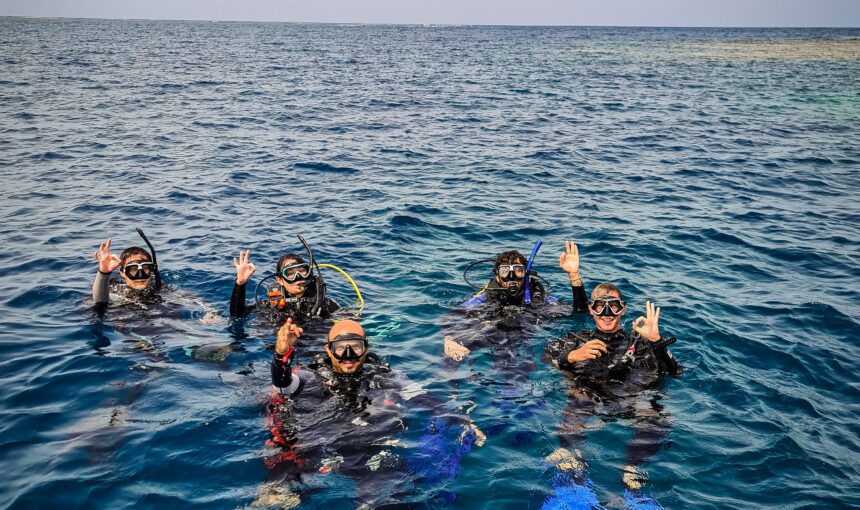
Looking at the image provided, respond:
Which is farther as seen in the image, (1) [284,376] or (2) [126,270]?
(2) [126,270]

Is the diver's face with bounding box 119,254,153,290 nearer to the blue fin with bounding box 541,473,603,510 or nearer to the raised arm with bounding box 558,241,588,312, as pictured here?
the raised arm with bounding box 558,241,588,312

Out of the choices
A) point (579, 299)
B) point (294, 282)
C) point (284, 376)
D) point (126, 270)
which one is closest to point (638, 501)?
point (579, 299)

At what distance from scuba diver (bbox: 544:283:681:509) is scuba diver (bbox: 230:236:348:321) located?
10.3 feet

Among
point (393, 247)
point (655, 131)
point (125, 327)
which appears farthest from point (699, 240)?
point (655, 131)

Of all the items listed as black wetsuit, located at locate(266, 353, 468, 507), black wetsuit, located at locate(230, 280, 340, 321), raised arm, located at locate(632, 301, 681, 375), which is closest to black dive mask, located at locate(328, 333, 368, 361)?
black wetsuit, located at locate(266, 353, 468, 507)

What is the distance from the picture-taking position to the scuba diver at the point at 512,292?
321 inches

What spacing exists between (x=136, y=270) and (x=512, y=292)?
540 cm

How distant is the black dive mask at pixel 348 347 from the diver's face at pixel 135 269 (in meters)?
3.94

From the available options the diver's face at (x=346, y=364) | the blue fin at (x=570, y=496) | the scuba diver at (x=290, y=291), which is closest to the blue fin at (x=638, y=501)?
the blue fin at (x=570, y=496)

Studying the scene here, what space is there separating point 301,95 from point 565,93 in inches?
598

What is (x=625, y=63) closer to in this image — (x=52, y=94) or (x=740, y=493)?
(x=52, y=94)

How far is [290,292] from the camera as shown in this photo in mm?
8453

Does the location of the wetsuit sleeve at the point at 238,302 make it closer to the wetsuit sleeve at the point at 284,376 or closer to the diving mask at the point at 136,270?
the diving mask at the point at 136,270

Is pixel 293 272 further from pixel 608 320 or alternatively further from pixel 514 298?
pixel 608 320
